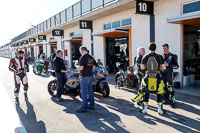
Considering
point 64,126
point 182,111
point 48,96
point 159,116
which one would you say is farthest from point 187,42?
point 64,126

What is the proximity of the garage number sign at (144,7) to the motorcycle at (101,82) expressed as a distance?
3.61 m

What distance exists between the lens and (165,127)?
409 cm

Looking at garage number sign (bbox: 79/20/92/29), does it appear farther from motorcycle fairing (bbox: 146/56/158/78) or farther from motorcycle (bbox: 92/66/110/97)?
motorcycle fairing (bbox: 146/56/158/78)

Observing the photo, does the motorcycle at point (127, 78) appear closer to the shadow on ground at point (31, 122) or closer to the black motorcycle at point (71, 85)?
the black motorcycle at point (71, 85)

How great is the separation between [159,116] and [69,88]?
10.9ft

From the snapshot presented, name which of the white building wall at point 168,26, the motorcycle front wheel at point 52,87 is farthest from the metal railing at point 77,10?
the motorcycle front wheel at point 52,87

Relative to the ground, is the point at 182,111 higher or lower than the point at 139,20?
lower

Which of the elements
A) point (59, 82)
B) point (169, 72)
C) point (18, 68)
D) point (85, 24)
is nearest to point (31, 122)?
point (59, 82)

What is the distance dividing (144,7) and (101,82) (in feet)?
14.7

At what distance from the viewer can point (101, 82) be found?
6.75m

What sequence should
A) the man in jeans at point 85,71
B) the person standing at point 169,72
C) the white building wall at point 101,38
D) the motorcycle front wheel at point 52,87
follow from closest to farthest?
1. the man in jeans at point 85,71
2. the person standing at point 169,72
3. the motorcycle front wheel at point 52,87
4. the white building wall at point 101,38

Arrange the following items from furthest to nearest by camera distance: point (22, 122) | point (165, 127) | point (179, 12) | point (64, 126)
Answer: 1. point (179, 12)
2. point (22, 122)
3. point (64, 126)
4. point (165, 127)

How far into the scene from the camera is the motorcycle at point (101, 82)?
22.1 ft

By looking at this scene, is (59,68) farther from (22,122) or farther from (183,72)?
(183,72)
